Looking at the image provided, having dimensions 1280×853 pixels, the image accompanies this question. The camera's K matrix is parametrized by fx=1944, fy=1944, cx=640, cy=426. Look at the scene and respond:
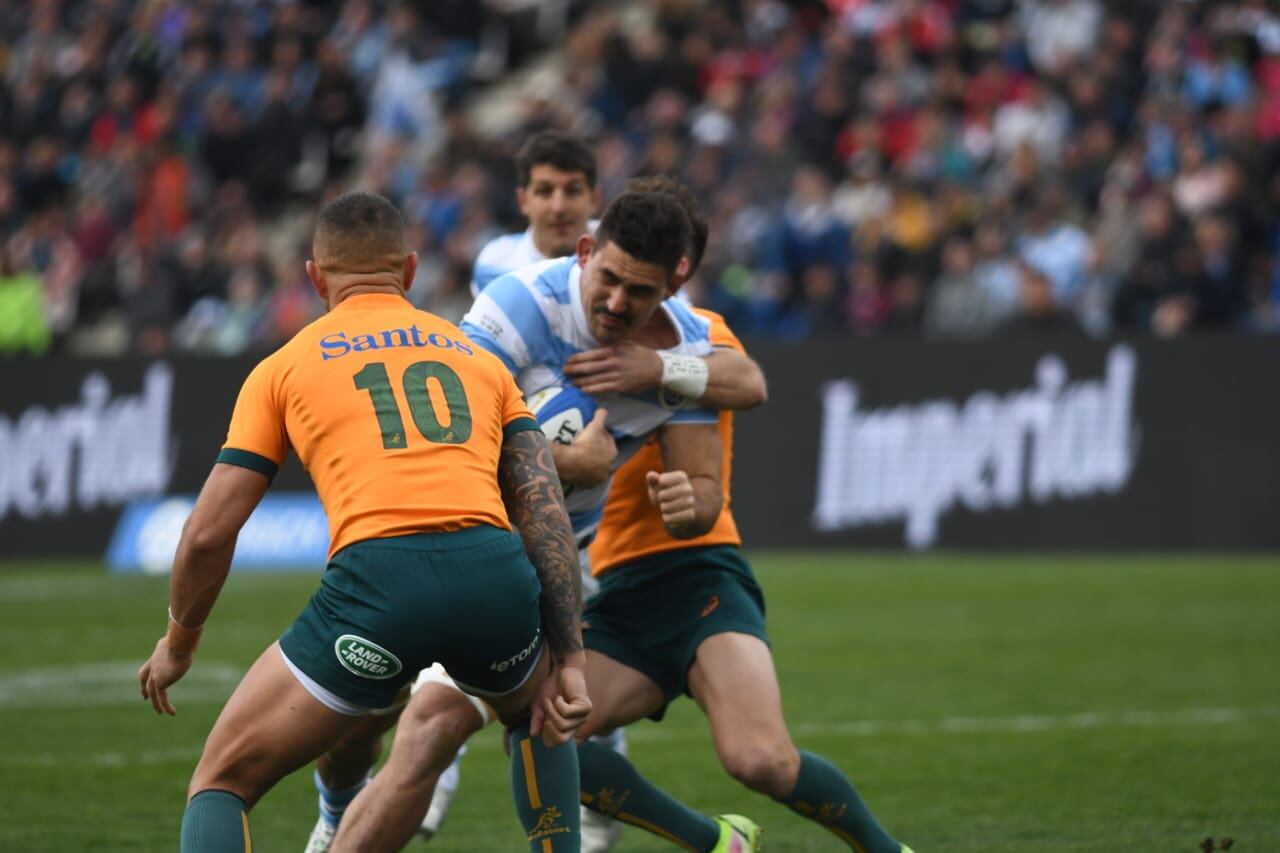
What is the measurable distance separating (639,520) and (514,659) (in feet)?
5.70

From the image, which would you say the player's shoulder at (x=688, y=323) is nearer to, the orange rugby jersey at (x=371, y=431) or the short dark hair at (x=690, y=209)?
the short dark hair at (x=690, y=209)

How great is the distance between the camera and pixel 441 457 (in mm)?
5117

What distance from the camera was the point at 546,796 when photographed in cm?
556

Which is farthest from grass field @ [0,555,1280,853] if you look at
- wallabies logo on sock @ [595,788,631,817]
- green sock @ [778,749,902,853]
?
wallabies logo on sock @ [595,788,631,817]

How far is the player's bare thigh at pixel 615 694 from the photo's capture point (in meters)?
6.43

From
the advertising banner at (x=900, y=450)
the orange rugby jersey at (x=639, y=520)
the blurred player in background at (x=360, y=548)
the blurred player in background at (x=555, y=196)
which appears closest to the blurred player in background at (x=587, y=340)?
the orange rugby jersey at (x=639, y=520)

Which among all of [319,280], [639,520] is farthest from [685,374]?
[319,280]

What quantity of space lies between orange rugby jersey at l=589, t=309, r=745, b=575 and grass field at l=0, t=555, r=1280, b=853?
129 centimetres

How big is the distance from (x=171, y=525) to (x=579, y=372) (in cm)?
1235

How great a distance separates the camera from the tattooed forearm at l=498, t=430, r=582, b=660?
5.35 meters

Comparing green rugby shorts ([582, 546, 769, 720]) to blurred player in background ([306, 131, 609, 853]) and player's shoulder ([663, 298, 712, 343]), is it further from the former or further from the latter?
blurred player in background ([306, 131, 609, 853])

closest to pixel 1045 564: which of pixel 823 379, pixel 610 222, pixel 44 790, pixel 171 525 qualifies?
pixel 823 379

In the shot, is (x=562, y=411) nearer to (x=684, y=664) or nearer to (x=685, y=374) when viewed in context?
(x=685, y=374)

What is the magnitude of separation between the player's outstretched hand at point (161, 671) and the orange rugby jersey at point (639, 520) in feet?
6.55
